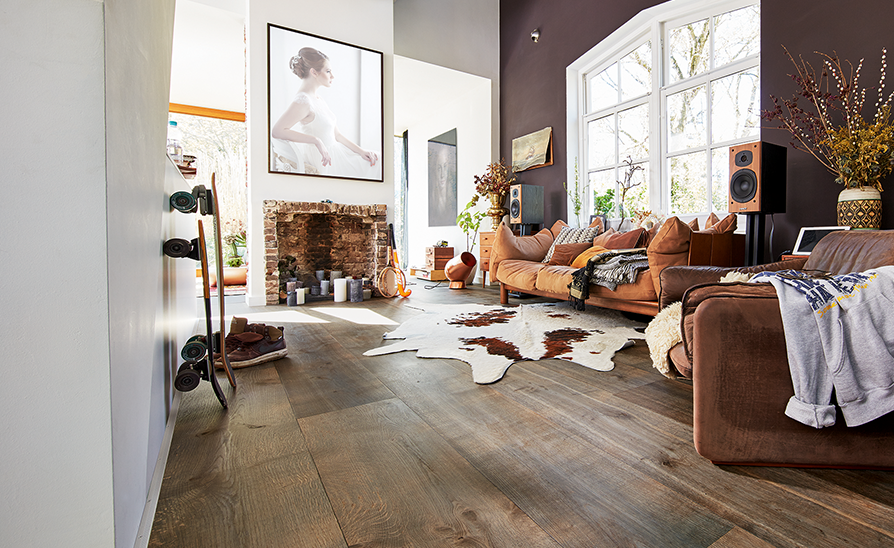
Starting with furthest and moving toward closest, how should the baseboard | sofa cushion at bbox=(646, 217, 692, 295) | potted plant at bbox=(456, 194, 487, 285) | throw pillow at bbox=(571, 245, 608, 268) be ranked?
potted plant at bbox=(456, 194, 487, 285), throw pillow at bbox=(571, 245, 608, 268), sofa cushion at bbox=(646, 217, 692, 295), the baseboard

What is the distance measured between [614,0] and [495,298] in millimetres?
3661

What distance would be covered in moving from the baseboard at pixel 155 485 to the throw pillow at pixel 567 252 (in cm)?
347

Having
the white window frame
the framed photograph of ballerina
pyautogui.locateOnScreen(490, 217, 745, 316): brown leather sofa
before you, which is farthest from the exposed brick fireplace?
the white window frame

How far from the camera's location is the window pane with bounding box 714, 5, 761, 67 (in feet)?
12.1

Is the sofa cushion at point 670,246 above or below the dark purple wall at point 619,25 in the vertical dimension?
below

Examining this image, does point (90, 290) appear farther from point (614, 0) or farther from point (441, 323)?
point (614, 0)

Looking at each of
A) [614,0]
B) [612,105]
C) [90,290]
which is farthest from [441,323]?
[614,0]

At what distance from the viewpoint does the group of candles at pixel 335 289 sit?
4562 mm

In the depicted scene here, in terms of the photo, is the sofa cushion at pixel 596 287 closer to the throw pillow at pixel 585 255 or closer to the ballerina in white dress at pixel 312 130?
the throw pillow at pixel 585 255

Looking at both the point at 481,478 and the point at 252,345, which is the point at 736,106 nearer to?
the point at 481,478

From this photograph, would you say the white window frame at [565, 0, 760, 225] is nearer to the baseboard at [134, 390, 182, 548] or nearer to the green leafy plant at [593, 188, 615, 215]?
the green leafy plant at [593, 188, 615, 215]

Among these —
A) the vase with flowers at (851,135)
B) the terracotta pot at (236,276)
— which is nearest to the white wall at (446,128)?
the terracotta pot at (236,276)

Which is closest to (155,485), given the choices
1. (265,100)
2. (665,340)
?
(665,340)

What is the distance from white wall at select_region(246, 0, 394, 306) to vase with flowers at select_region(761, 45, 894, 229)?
3975mm
